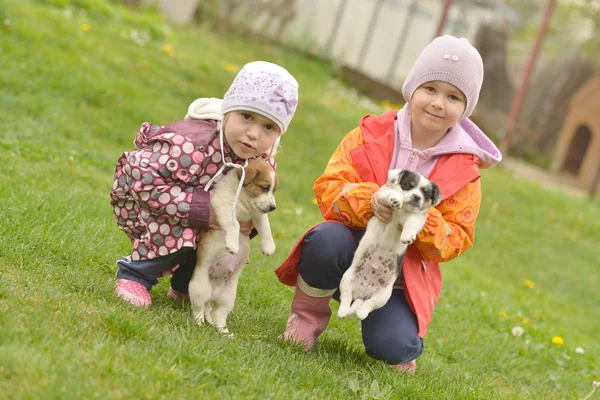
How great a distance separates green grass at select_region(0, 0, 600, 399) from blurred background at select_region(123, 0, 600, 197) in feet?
7.74

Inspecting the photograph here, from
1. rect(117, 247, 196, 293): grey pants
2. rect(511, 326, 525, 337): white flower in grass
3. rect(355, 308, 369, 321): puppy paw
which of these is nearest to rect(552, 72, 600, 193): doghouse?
rect(511, 326, 525, 337): white flower in grass

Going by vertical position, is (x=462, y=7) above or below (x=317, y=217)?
above

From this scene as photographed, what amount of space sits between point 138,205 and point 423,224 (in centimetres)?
134

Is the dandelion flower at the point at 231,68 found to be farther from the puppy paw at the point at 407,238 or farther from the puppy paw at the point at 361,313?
the puppy paw at the point at 407,238

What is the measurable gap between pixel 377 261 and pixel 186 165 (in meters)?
0.98

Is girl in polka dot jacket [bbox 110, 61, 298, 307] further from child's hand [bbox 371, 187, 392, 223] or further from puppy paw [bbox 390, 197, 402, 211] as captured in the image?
puppy paw [bbox 390, 197, 402, 211]

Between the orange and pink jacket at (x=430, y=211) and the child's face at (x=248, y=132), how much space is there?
416 millimetres

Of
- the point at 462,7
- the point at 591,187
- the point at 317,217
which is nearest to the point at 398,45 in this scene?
the point at 462,7

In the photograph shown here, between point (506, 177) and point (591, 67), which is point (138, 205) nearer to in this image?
point (506, 177)

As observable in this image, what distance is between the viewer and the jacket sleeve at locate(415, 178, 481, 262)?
3455 mm

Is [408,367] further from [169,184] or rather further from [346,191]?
[169,184]

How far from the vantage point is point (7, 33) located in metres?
8.07

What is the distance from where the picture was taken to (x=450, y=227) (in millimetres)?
3613

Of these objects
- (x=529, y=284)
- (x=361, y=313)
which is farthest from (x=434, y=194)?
(x=529, y=284)
